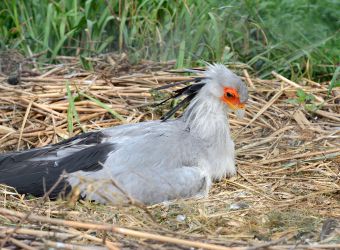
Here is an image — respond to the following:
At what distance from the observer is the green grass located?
7316mm

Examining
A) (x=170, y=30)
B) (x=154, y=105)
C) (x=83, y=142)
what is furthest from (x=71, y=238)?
(x=170, y=30)

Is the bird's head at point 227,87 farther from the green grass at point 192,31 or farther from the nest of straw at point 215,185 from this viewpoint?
the green grass at point 192,31

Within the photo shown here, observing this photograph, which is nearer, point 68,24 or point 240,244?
point 240,244

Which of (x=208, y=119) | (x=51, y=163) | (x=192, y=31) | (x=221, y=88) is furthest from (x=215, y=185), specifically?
(x=192, y=31)

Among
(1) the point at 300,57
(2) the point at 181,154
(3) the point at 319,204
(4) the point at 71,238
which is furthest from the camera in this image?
(1) the point at 300,57

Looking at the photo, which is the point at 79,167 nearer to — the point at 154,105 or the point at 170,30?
the point at 154,105

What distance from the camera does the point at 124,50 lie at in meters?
7.62

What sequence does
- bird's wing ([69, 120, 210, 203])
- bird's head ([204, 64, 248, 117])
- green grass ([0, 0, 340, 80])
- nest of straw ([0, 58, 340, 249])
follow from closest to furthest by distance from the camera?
nest of straw ([0, 58, 340, 249]) → bird's wing ([69, 120, 210, 203]) → bird's head ([204, 64, 248, 117]) → green grass ([0, 0, 340, 80])

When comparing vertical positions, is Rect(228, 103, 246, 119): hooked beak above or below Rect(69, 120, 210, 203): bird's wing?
above

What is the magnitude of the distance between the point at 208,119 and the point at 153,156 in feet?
2.10

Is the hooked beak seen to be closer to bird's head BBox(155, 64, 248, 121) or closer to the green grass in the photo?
bird's head BBox(155, 64, 248, 121)

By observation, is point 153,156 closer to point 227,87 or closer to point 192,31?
point 227,87

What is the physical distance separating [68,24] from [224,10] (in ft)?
4.95

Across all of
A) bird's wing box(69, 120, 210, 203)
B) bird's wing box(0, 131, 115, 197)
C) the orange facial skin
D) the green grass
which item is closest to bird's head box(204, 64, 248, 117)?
the orange facial skin
